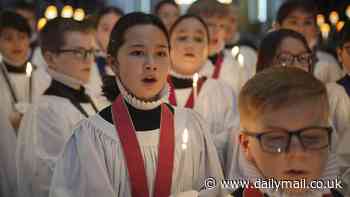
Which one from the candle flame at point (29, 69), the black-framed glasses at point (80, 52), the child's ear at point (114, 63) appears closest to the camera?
the child's ear at point (114, 63)

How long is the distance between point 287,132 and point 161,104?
763 mm

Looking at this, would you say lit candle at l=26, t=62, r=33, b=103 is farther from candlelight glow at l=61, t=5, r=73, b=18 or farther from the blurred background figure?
the blurred background figure

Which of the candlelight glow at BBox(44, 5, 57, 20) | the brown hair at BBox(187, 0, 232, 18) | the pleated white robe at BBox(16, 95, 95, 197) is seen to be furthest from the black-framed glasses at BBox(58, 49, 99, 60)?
the brown hair at BBox(187, 0, 232, 18)

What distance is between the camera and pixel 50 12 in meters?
4.12

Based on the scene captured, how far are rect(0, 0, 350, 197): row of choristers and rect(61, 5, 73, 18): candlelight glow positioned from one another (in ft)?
0.33

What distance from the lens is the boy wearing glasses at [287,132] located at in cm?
250

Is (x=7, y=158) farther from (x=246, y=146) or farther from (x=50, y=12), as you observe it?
(x=246, y=146)

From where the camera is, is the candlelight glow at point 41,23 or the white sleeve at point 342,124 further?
the candlelight glow at point 41,23

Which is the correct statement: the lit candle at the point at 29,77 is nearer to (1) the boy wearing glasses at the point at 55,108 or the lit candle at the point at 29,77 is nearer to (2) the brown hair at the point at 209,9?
(1) the boy wearing glasses at the point at 55,108

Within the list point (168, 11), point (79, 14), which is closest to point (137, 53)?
point (168, 11)

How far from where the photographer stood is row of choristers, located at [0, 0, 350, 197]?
8.54 ft

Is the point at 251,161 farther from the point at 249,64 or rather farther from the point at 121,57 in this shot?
the point at 249,64

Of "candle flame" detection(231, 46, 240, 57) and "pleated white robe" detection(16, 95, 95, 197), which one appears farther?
"candle flame" detection(231, 46, 240, 57)

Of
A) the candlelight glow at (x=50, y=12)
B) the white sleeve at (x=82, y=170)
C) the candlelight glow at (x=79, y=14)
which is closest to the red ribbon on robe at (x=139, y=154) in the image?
the white sleeve at (x=82, y=170)
